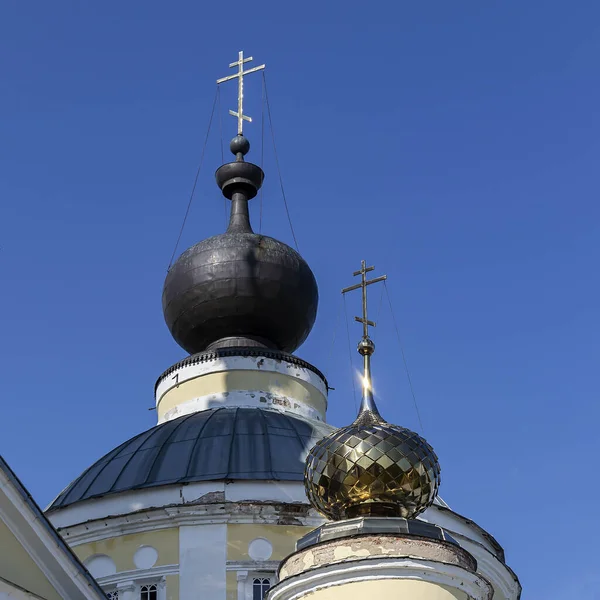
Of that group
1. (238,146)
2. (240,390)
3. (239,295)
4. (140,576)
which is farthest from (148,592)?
(238,146)

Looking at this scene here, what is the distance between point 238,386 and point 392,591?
7089 millimetres

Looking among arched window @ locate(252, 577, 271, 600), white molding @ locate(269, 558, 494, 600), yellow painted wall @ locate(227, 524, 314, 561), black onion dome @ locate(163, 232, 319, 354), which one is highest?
black onion dome @ locate(163, 232, 319, 354)

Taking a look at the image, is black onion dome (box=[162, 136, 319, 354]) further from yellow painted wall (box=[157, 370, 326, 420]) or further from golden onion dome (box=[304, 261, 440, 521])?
golden onion dome (box=[304, 261, 440, 521])

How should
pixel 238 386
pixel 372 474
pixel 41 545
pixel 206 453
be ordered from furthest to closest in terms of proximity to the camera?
pixel 238 386 < pixel 206 453 < pixel 372 474 < pixel 41 545

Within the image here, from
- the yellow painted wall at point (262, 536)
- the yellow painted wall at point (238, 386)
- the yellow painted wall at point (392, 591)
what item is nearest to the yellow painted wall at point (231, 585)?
the yellow painted wall at point (262, 536)

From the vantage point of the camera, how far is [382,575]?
8852 millimetres

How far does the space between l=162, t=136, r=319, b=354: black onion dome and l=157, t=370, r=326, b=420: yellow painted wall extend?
644 millimetres

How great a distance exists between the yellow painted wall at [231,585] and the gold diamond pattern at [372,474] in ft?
10.4

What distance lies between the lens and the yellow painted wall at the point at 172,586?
13.0 meters

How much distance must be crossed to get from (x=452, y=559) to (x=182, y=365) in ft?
25.0

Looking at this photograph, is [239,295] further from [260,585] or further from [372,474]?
[372,474]

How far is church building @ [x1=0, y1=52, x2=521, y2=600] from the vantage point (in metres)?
9.11

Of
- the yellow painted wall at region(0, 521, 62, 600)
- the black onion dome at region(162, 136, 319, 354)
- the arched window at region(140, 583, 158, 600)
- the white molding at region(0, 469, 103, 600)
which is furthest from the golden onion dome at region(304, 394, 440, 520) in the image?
the black onion dome at region(162, 136, 319, 354)

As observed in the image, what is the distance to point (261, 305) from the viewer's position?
54.1 ft
